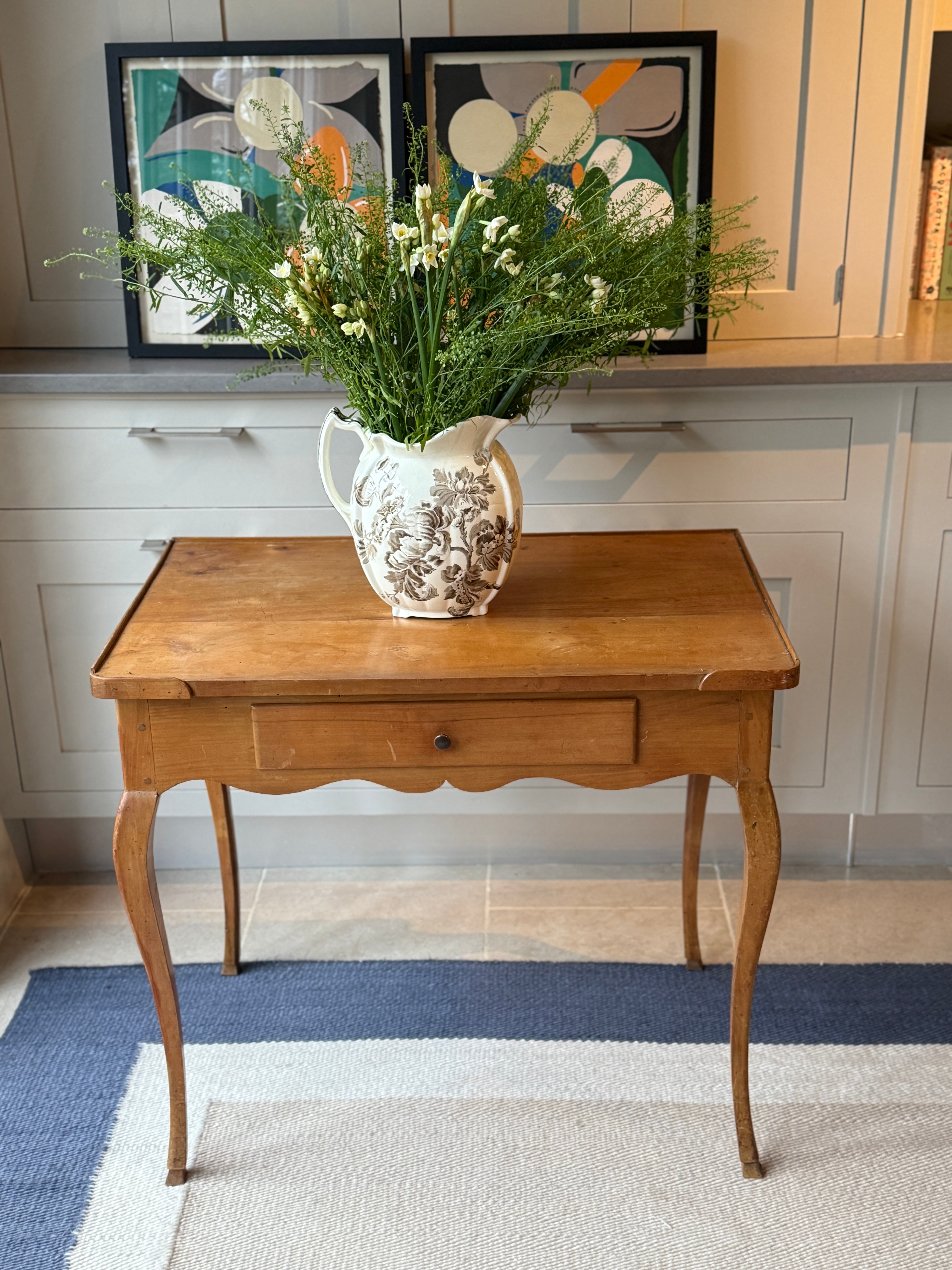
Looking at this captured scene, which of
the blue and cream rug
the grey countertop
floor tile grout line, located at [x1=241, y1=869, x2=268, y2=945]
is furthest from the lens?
floor tile grout line, located at [x1=241, y1=869, x2=268, y2=945]

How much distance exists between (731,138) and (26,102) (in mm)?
1361

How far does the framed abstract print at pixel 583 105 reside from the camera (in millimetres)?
2113

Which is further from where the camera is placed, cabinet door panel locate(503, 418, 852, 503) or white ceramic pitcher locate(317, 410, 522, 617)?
cabinet door panel locate(503, 418, 852, 503)

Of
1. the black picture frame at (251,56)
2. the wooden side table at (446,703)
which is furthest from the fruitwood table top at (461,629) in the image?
the black picture frame at (251,56)

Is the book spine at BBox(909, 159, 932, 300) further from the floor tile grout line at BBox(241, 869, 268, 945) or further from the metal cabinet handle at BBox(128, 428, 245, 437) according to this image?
the floor tile grout line at BBox(241, 869, 268, 945)

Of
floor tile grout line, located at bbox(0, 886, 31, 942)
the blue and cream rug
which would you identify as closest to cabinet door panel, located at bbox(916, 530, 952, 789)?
the blue and cream rug

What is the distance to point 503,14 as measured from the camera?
215 cm

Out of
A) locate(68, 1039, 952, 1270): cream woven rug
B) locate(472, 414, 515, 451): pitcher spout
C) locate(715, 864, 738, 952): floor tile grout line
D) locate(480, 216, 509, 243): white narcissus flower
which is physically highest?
locate(480, 216, 509, 243): white narcissus flower

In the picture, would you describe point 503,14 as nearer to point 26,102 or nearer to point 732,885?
point 26,102

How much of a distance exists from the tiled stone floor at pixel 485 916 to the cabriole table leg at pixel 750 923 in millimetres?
496

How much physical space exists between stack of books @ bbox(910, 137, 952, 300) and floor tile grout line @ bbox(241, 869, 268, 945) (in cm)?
189

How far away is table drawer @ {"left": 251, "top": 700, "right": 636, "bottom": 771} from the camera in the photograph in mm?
1445

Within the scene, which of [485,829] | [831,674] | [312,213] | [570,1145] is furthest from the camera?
[485,829]

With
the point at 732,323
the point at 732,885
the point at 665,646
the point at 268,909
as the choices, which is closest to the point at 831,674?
the point at 732,885
